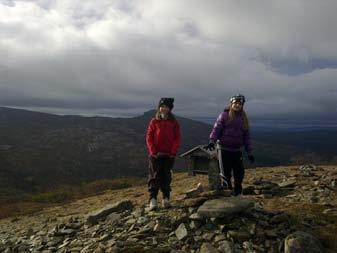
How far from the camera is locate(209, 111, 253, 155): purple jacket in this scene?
1236 cm

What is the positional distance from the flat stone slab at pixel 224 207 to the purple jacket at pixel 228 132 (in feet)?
6.27

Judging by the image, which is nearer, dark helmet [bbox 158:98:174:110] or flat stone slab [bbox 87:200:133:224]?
dark helmet [bbox 158:98:174:110]

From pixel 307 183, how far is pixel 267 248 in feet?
24.4

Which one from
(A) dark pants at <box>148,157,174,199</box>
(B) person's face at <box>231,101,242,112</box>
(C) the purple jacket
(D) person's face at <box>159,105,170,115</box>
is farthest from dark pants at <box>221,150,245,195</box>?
(D) person's face at <box>159,105,170,115</box>

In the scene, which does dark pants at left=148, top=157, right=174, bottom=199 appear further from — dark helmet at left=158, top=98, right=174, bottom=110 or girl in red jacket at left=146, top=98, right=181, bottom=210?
dark helmet at left=158, top=98, right=174, bottom=110

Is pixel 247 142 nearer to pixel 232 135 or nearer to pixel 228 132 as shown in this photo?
pixel 232 135

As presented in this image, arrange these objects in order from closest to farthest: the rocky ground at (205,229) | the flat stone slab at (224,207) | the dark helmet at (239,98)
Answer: the rocky ground at (205,229), the flat stone slab at (224,207), the dark helmet at (239,98)

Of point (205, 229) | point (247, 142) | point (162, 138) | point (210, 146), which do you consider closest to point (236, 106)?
point (247, 142)

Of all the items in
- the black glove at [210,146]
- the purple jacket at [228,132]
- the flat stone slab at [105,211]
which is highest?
the purple jacket at [228,132]

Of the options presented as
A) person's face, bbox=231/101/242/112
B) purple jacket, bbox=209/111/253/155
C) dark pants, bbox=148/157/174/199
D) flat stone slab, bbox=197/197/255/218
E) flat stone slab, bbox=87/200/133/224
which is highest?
person's face, bbox=231/101/242/112

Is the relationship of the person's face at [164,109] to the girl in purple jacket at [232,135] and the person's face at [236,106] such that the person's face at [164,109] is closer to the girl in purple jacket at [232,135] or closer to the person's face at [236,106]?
the girl in purple jacket at [232,135]

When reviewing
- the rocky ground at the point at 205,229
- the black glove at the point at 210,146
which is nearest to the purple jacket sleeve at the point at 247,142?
the black glove at the point at 210,146

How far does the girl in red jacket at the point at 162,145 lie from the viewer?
12.4 m

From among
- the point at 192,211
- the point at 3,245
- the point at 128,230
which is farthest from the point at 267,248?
the point at 3,245
